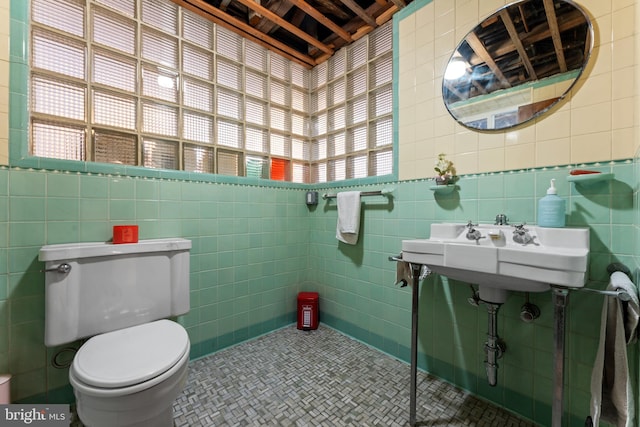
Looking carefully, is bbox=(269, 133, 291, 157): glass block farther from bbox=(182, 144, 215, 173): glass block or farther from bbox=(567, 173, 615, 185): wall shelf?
bbox=(567, 173, 615, 185): wall shelf

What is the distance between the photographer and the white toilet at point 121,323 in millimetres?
855

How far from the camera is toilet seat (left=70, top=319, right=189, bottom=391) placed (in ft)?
2.79

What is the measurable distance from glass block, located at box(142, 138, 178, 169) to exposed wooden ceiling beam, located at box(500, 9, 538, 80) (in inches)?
74.6

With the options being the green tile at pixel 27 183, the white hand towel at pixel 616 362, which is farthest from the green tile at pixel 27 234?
the white hand towel at pixel 616 362

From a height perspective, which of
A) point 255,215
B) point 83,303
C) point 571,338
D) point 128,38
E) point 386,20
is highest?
point 386,20

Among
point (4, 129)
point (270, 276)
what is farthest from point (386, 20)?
point (4, 129)

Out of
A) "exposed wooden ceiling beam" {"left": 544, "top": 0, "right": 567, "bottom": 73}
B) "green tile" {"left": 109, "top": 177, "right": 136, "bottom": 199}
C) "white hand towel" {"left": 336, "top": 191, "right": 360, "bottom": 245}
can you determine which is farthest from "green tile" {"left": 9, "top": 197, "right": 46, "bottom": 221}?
"exposed wooden ceiling beam" {"left": 544, "top": 0, "right": 567, "bottom": 73}

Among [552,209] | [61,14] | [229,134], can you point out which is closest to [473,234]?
[552,209]

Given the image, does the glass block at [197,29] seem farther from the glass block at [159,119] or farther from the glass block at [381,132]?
the glass block at [381,132]

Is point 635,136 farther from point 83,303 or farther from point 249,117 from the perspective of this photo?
point 83,303

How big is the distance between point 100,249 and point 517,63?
2.14 metres

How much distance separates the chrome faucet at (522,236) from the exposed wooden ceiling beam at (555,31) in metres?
0.69

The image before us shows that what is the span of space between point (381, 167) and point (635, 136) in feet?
3.74

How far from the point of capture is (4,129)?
111cm
